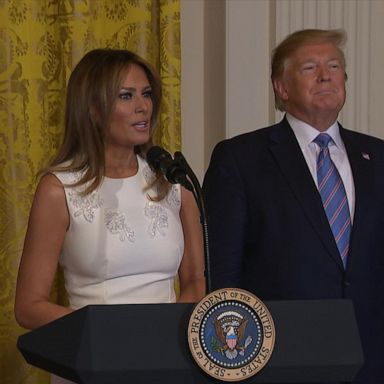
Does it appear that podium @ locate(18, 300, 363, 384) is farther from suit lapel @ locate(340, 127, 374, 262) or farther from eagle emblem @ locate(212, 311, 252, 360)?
suit lapel @ locate(340, 127, 374, 262)

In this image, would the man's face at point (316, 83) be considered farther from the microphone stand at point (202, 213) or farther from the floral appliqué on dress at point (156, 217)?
the microphone stand at point (202, 213)

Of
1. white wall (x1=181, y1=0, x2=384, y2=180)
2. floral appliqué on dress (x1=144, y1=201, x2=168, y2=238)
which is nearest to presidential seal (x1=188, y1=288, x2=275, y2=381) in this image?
floral appliqué on dress (x1=144, y1=201, x2=168, y2=238)

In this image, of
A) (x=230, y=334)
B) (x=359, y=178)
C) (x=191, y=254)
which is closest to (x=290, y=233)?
(x=359, y=178)

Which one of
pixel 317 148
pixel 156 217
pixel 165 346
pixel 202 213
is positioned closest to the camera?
pixel 165 346

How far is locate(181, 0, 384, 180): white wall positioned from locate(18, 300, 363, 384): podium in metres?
1.78

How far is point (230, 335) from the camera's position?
1.35 metres

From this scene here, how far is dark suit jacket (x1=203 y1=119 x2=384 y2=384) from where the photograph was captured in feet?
7.54

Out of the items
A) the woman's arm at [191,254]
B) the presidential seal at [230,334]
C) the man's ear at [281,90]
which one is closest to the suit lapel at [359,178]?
the man's ear at [281,90]

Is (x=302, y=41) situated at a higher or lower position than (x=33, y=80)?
higher

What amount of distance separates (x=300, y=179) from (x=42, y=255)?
756 millimetres

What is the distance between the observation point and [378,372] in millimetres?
2363

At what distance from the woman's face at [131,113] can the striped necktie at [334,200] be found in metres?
0.56

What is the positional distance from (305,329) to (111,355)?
295 millimetres

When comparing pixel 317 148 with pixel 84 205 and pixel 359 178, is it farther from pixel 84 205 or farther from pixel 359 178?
pixel 84 205
